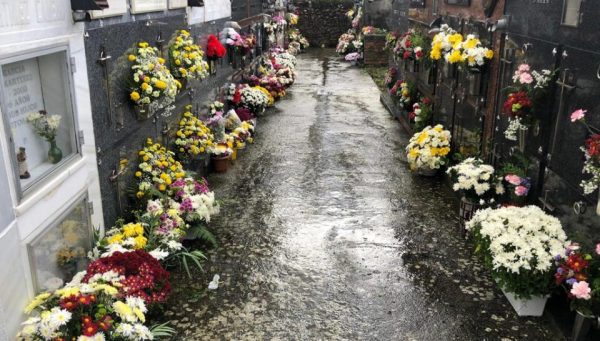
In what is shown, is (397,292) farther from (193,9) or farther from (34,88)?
(193,9)

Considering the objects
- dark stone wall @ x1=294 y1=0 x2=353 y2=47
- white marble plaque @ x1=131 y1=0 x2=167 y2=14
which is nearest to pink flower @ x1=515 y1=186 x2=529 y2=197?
white marble plaque @ x1=131 y1=0 x2=167 y2=14

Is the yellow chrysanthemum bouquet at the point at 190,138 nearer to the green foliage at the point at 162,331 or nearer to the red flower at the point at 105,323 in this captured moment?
the green foliage at the point at 162,331

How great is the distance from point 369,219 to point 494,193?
1.69m

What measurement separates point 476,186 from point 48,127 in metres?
4.75

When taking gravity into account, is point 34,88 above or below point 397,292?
above

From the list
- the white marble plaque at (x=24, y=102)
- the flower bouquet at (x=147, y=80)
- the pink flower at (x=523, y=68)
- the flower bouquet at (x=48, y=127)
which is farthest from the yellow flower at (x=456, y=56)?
the white marble plaque at (x=24, y=102)

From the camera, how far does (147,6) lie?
680 cm

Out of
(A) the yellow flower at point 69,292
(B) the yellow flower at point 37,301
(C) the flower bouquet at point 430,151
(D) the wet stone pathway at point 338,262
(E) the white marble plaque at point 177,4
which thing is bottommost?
(D) the wet stone pathway at point 338,262

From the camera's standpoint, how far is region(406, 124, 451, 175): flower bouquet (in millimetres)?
8891

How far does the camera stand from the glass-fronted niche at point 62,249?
14.2 ft

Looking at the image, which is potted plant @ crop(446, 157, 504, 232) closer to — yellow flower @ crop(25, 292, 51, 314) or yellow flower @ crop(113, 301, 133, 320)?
yellow flower @ crop(113, 301, 133, 320)

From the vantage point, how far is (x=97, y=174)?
18.1ft

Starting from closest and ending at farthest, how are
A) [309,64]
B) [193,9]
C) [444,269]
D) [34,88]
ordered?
[34,88], [444,269], [193,9], [309,64]

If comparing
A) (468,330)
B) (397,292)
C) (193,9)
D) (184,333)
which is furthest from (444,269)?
(193,9)
